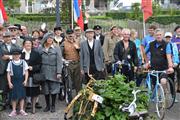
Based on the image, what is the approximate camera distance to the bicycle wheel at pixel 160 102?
9.63m

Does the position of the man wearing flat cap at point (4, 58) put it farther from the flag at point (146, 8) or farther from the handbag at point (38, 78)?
the flag at point (146, 8)

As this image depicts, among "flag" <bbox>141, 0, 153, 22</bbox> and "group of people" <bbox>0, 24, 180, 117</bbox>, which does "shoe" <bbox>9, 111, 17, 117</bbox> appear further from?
"flag" <bbox>141, 0, 153, 22</bbox>

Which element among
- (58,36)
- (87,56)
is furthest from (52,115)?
(58,36)

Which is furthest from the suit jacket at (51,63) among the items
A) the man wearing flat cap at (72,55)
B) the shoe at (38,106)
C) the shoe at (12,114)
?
the shoe at (12,114)

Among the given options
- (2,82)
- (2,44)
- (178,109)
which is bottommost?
(178,109)

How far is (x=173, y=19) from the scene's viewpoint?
130 ft

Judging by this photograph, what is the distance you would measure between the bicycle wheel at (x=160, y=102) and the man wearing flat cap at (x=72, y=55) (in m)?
2.47

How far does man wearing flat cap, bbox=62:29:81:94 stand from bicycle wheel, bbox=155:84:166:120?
2.47 meters

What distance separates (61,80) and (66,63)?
42cm

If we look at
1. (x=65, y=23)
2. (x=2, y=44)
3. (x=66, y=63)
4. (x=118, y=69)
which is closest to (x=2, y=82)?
(x=2, y=44)

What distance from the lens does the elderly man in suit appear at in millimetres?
11128

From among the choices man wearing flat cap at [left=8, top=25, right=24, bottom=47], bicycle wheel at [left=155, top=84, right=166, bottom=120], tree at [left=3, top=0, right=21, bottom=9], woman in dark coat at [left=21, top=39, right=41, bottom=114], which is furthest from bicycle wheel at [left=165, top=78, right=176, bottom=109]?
tree at [left=3, top=0, right=21, bottom=9]

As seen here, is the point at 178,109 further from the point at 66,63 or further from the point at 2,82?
the point at 2,82

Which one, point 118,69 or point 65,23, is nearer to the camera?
point 118,69
